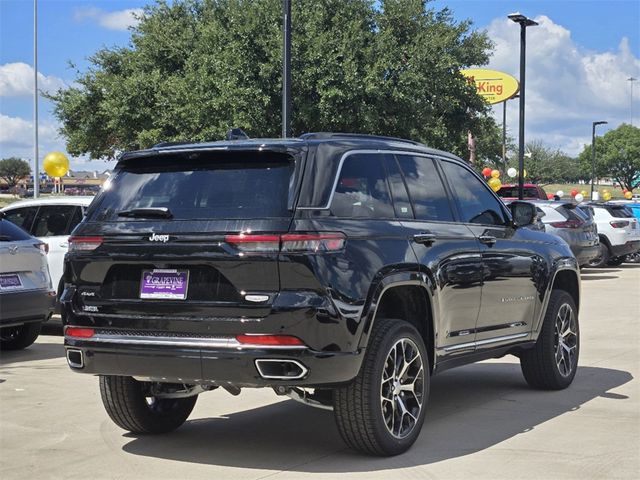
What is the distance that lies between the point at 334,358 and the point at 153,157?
1816 millimetres

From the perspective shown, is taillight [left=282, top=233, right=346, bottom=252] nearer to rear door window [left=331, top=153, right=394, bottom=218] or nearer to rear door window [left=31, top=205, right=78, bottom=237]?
rear door window [left=331, top=153, right=394, bottom=218]

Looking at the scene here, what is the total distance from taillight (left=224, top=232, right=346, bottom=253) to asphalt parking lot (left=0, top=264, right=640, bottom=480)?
1.33 metres

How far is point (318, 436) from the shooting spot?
6684 millimetres

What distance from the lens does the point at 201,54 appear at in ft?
98.7

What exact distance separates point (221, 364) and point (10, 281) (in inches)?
220

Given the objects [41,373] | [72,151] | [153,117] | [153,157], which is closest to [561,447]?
[153,157]

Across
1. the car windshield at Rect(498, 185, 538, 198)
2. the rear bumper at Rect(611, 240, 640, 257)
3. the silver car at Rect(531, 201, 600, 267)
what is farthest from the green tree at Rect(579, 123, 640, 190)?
the silver car at Rect(531, 201, 600, 267)

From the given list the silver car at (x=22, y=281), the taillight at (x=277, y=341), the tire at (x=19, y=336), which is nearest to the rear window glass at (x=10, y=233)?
the silver car at (x=22, y=281)

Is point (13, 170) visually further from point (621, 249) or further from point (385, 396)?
point (385, 396)

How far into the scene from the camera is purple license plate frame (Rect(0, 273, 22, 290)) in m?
10.2

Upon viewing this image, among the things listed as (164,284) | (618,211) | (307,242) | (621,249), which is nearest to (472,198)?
(307,242)

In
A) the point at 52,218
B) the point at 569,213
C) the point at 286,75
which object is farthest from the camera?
the point at 569,213

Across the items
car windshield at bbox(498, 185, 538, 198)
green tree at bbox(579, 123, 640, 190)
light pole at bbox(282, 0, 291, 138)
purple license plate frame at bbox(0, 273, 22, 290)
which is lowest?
purple license plate frame at bbox(0, 273, 22, 290)

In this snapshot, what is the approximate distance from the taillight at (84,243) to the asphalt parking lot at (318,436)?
1.32 metres
